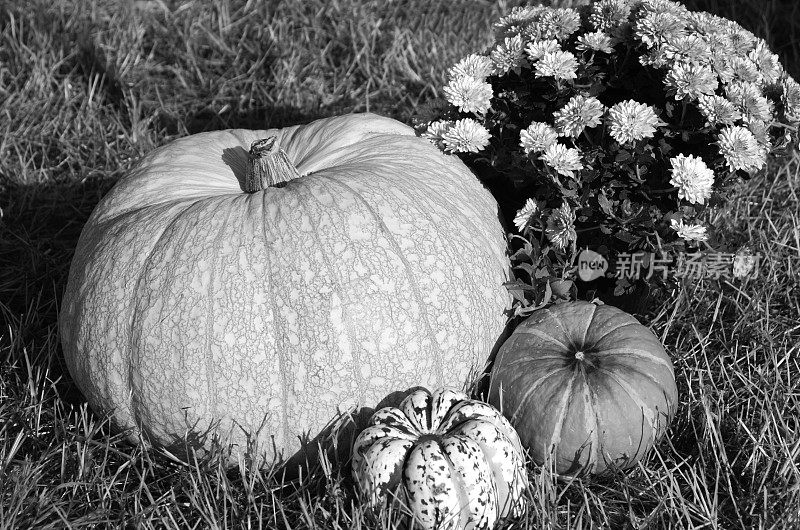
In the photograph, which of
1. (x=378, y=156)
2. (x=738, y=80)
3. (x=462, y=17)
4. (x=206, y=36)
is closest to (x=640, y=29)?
(x=738, y=80)

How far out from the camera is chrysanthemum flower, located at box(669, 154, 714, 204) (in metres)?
3.07

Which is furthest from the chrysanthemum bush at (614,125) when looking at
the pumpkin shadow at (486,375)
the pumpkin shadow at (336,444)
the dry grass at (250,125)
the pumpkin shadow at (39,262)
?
the pumpkin shadow at (39,262)

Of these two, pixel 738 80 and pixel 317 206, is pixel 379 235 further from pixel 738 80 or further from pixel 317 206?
pixel 738 80

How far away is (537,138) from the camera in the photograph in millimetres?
3242

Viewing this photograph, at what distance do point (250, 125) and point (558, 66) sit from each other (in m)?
2.43

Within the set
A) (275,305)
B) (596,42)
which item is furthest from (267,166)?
(596,42)

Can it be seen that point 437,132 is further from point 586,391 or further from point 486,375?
point 586,391

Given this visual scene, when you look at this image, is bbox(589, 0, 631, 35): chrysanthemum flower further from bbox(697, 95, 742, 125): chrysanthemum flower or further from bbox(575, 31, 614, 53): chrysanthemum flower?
bbox(697, 95, 742, 125): chrysanthemum flower

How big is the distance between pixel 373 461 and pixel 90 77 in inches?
148

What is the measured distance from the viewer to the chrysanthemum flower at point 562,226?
3.27 m

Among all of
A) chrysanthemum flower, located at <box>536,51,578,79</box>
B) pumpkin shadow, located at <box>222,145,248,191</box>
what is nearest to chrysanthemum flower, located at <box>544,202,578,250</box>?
chrysanthemum flower, located at <box>536,51,578,79</box>

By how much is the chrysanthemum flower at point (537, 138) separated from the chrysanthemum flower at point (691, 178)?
1.61 ft

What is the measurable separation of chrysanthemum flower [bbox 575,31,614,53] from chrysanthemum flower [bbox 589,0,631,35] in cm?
6

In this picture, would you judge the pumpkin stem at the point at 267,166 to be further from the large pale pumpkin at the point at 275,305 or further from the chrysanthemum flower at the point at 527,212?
the chrysanthemum flower at the point at 527,212
